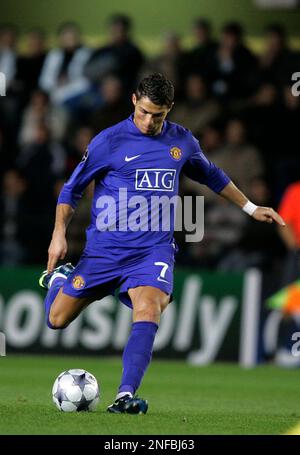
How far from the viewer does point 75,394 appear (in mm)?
7379

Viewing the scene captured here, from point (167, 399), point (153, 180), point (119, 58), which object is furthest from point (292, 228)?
point (153, 180)

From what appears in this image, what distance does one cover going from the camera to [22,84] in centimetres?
1591

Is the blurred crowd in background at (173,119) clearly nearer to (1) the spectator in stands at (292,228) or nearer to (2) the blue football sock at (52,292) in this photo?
(1) the spectator in stands at (292,228)

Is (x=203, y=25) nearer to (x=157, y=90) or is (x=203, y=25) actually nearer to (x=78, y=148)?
(x=78, y=148)

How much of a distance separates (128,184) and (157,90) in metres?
0.69

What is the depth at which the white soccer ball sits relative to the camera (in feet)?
24.2

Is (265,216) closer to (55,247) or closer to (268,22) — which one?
(55,247)

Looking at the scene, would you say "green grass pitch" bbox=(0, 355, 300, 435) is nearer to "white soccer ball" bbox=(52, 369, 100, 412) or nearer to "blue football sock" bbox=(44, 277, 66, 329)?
"white soccer ball" bbox=(52, 369, 100, 412)

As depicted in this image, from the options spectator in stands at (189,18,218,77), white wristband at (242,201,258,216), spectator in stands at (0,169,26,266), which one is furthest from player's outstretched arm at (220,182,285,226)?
spectator in stands at (189,18,218,77)

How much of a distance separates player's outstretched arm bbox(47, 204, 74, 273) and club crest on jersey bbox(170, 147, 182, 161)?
29.6 inches

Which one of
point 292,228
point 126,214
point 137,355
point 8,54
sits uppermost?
point 8,54

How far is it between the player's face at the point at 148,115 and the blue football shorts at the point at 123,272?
0.76m
